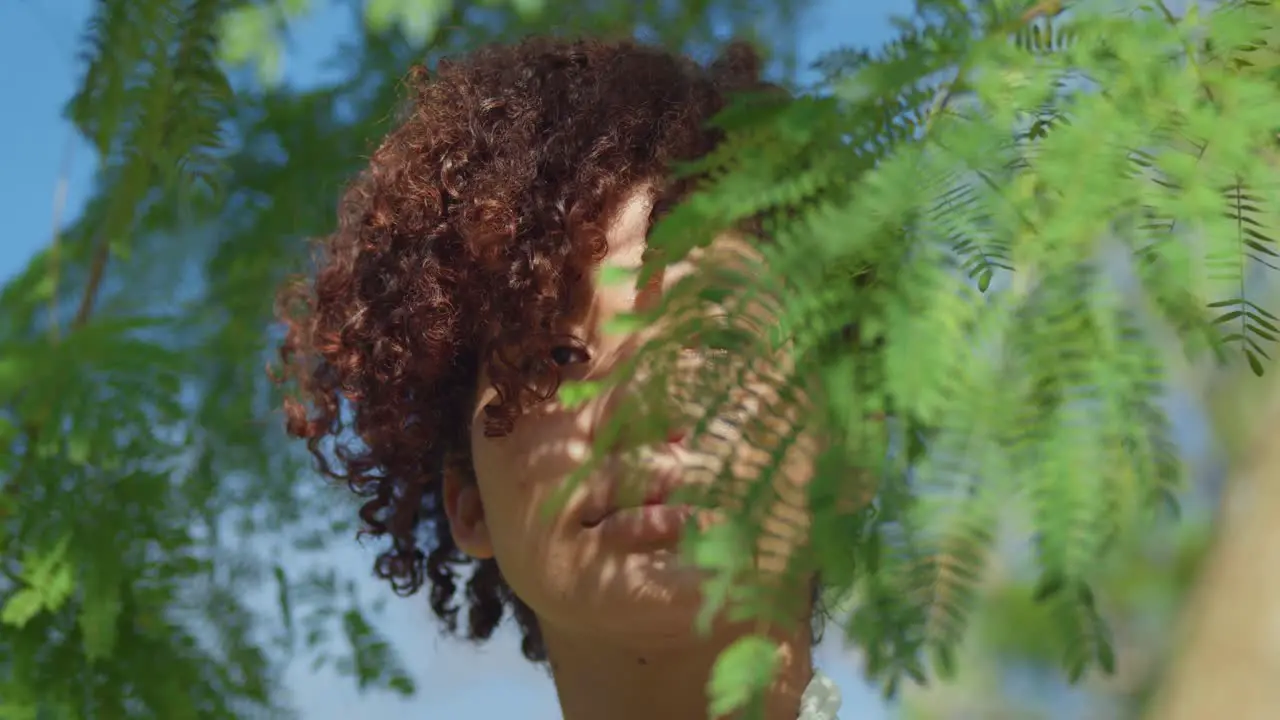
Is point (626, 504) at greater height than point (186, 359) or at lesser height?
lesser

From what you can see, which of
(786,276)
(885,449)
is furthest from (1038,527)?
(786,276)

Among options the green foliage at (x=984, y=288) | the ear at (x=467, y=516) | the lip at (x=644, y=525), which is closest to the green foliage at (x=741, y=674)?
the green foliage at (x=984, y=288)

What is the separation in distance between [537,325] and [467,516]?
36 cm

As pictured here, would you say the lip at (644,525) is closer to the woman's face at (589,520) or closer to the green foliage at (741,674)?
the woman's face at (589,520)

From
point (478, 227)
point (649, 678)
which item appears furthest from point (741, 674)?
point (478, 227)

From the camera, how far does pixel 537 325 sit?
151cm

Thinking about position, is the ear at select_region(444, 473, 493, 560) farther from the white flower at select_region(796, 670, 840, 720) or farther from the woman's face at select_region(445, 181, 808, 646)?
the white flower at select_region(796, 670, 840, 720)

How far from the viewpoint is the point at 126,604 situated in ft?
6.31

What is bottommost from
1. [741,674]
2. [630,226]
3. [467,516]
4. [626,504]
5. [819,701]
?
[741,674]

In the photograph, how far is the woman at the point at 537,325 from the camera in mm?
1448

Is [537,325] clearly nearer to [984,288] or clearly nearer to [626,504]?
[626,504]

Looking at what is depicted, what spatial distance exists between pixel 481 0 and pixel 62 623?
116cm

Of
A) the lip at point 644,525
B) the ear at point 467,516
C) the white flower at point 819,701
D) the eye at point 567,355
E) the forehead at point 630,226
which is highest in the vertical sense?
the forehead at point 630,226

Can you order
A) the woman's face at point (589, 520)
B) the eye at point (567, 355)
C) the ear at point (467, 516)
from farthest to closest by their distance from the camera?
the ear at point (467, 516)
the eye at point (567, 355)
the woman's face at point (589, 520)
